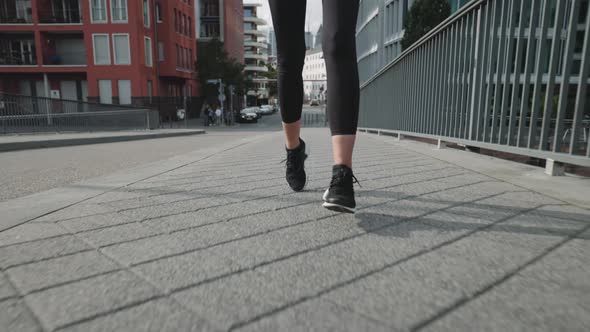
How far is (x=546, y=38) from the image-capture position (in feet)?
9.66

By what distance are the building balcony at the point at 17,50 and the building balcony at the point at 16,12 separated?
1.34m

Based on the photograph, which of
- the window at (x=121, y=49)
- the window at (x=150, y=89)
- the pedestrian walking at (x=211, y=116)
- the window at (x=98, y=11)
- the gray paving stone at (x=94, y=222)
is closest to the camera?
the gray paving stone at (x=94, y=222)

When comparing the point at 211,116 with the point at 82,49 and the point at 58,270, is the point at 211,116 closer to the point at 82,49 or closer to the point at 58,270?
the point at 82,49

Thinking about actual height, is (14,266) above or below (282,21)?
below

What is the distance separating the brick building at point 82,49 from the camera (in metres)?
32.2

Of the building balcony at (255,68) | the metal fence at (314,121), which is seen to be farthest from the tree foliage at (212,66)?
the building balcony at (255,68)

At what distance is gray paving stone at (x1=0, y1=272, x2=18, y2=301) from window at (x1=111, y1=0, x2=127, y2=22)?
35356 millimetres

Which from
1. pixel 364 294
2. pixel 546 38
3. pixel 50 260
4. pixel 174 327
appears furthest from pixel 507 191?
pixel 50 260

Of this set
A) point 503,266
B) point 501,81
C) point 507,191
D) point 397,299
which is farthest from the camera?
point 501,81

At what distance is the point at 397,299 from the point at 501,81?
130 inches

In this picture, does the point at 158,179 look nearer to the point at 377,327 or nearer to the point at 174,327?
the point at 174,327

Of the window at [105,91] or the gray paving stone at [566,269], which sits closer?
the gray paving stone at [566,269]

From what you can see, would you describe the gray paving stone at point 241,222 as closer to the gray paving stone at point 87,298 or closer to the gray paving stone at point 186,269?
the gray paving stone at point 186,269

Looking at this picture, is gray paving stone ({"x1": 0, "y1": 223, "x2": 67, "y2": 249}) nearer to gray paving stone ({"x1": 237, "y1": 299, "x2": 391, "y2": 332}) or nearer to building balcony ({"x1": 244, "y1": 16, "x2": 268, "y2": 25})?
gray paving stone ({"x1": 237, "y1": 299, "x2": 391, "y2": 332})
